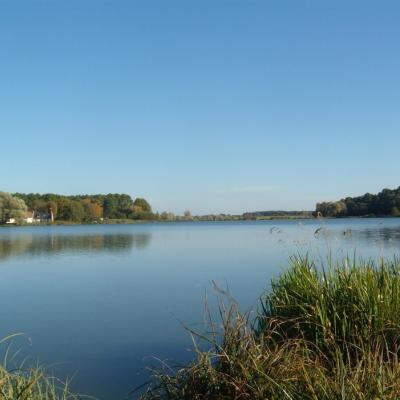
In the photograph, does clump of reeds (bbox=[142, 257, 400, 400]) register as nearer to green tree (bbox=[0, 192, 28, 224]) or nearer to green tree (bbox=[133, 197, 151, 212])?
green tree (bbox=[0, 192, 28, 224])

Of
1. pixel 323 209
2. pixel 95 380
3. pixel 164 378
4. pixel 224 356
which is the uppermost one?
pixel 323 209

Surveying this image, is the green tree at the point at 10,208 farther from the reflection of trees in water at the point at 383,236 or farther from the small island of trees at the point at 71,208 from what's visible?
the reflection of trees in water at the point at 383,236

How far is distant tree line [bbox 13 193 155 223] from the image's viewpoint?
13800cm

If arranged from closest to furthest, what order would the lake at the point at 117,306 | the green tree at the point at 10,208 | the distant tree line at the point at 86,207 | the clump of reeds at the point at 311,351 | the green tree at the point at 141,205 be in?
the clump of reeds at the point at 311,351
the lake at the point at 117,306
the green tree at the point at 10,208
the distant tree line at the point at 86,207
the green tree at the point at 141,205

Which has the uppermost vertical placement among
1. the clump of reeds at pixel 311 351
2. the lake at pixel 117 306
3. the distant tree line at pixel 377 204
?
the distant tree line at pixel 377 204

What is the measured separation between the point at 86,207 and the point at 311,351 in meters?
140

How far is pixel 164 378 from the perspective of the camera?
5.79 meters

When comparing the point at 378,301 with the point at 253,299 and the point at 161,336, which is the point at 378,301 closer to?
the point at 161,336

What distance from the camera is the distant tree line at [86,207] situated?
138000mm

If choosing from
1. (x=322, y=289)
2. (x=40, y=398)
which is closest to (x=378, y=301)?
(x=322, y=289)

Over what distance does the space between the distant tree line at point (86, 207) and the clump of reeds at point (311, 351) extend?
130 m

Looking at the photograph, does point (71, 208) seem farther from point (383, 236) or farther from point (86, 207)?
point (383, 236)

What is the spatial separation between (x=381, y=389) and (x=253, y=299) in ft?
34.3

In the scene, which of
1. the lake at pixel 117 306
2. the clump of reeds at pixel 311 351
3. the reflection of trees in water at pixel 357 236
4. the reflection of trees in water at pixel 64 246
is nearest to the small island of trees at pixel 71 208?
the reflection of trees in water at pixel 64 246
